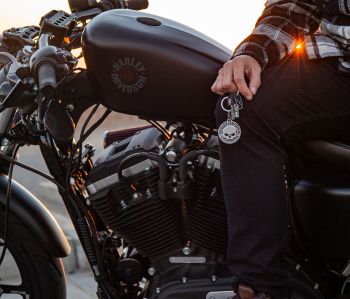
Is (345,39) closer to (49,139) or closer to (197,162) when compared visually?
(197,162)

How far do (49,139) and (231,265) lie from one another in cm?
69

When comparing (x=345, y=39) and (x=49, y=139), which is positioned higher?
(x=345, y=39)

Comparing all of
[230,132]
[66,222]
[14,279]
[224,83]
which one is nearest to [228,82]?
[224,83]

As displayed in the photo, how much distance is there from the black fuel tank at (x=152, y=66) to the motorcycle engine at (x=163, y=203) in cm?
14

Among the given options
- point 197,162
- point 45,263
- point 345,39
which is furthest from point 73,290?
point 345,39

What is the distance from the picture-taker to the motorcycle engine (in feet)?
6.24

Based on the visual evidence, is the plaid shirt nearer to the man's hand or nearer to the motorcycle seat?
the man's hand

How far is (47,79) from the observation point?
180cm

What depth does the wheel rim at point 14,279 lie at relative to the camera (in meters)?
2.19

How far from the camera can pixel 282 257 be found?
174cm

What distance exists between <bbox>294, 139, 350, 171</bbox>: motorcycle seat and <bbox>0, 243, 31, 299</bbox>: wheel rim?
1.04 m

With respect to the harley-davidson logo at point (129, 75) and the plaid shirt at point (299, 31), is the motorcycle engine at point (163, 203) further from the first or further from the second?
the plaid shirt at point (299, 31)

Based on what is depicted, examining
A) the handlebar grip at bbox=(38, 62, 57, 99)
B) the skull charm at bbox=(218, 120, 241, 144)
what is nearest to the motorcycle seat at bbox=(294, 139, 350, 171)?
the skull charm at bbox=(218, 120, 241, 144)

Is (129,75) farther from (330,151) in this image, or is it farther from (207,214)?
(330,151)
